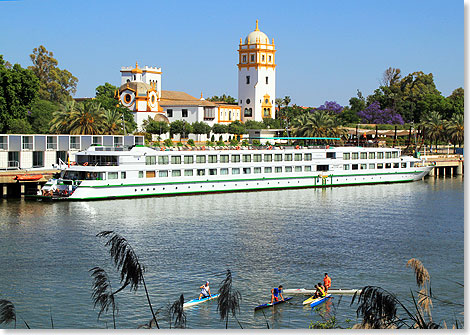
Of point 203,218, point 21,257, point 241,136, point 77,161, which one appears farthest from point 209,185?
point 241,136

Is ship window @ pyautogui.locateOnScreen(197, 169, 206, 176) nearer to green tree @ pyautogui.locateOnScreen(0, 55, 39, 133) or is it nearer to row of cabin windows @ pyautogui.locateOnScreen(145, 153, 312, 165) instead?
row of cabin windows @ pyautogui.locateOnScreen(145, 153, 312, 165)

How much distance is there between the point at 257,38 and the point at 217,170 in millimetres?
68643

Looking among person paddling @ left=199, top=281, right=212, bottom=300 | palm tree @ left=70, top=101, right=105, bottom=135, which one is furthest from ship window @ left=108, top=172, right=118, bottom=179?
person paddling @ left=199, top=281, right=212, bottom=300

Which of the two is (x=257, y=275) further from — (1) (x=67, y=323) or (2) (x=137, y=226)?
(2) (x=137, y=226)

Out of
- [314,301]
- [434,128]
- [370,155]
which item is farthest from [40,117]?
[314,301]

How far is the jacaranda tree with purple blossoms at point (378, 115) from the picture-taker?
12687cm

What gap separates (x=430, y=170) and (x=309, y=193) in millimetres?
24056

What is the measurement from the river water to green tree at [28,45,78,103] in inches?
3045

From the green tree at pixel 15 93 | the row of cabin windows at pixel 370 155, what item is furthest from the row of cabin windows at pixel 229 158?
the green tree at pixel 15 93

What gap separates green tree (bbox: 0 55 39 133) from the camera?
76625 millimetres

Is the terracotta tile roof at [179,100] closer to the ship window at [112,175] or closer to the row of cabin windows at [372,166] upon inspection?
the row of cabin windows at [372,166]

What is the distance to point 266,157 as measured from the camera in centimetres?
6188

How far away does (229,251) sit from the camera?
33000 mm

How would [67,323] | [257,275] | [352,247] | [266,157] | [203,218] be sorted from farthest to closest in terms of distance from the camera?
[266,157], [203,218], [352,247], [257,275], [67,323]
